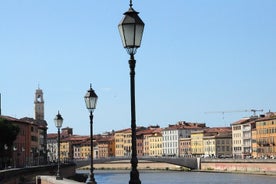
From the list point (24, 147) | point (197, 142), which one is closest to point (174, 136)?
point (197, 142)

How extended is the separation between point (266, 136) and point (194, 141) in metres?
37.3

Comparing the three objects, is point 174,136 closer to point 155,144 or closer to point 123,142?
point 155,144

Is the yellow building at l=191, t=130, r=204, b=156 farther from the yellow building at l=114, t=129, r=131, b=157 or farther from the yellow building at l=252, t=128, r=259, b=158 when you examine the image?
the yellow building at l=252, t=128, r=259, b=158

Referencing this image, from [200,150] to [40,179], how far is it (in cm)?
12763

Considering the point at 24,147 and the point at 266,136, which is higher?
the point at 266,136

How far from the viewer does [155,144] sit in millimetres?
169625

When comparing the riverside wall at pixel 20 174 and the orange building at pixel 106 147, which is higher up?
the orange building at pixel 106 147

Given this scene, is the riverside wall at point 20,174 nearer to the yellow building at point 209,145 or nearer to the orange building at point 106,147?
the yellow building at point 209,145

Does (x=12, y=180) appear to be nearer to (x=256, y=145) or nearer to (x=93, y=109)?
(x=93, y=109)

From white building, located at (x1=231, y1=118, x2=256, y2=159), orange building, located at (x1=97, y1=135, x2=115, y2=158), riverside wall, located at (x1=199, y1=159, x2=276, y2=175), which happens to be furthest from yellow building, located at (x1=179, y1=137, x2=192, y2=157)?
riverside wall, located at (x1=199, y1=159, x2=276, y2=175)

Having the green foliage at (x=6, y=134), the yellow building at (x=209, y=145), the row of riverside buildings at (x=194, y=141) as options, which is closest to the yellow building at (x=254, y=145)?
the row of riverside buildings at (x=194, y=141)

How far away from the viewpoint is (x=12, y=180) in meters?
40.6

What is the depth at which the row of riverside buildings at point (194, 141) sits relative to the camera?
122m

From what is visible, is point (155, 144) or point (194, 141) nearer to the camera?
point (194, 141)
